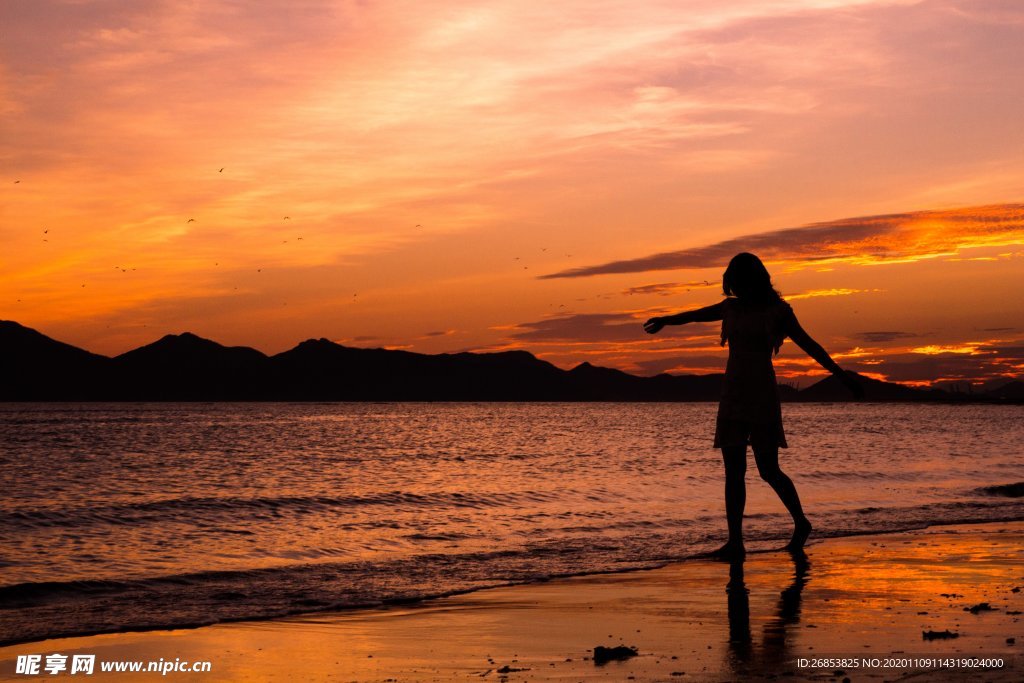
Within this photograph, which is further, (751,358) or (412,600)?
(412,600)

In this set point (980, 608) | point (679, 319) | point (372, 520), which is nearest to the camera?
point (980, 608)

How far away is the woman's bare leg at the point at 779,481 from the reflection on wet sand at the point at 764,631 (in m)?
0.58

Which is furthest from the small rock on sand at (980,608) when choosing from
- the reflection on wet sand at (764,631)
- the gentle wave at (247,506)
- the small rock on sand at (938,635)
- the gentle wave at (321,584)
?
the gentle wave at (247,506)

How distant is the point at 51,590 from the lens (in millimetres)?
10594

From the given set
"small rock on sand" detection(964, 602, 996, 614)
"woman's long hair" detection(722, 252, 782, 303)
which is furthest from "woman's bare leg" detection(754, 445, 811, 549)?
"small rock on sand" detection(964, 602, 996, 614)

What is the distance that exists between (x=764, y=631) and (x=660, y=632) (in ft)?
2.06

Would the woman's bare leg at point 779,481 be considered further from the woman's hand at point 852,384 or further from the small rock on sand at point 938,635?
the small rock on sand at point 938,635

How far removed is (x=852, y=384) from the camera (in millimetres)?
8422

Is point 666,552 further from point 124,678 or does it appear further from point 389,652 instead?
point 124,678

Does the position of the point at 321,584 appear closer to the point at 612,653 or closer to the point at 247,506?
the point at 612,653

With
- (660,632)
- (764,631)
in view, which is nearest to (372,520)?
(660,632)

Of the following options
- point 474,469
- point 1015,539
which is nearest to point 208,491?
point 474,469

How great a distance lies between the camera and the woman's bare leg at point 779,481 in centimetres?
868

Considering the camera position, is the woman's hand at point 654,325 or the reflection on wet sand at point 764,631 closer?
the reflection on wet sand at point 764,631
